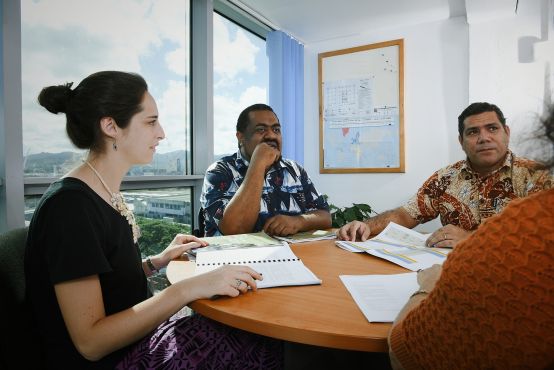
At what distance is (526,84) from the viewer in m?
2.90

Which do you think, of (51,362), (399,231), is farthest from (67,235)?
(399,231)

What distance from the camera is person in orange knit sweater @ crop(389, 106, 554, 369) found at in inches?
17.2

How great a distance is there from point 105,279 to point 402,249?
0.98 meters

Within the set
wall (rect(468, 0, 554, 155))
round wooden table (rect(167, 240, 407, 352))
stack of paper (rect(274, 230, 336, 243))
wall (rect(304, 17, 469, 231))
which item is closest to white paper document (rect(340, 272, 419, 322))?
round wooden table (rect(167, 240, 407, 352))

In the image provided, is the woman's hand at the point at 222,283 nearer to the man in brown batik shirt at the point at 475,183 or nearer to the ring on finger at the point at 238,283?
the ring on finger at the point at 238,283

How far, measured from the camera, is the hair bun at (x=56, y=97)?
3.40 ft

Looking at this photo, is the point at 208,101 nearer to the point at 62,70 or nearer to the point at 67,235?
the point at 62,70

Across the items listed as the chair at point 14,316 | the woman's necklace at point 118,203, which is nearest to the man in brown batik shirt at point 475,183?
the woman's necklace at point 118,203

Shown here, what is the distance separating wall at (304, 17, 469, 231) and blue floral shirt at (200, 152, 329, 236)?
5.29ft

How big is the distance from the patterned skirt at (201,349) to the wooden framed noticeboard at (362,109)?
113 inches

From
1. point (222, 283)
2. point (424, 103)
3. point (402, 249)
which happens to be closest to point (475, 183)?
point (402, 249)

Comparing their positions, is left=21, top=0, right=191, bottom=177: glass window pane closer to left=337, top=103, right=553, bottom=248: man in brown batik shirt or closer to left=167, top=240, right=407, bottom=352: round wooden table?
left=167, top=240, right=407, bottom=352: round wooden table

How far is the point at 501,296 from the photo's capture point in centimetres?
45

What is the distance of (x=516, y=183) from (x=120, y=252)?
1.92 m
